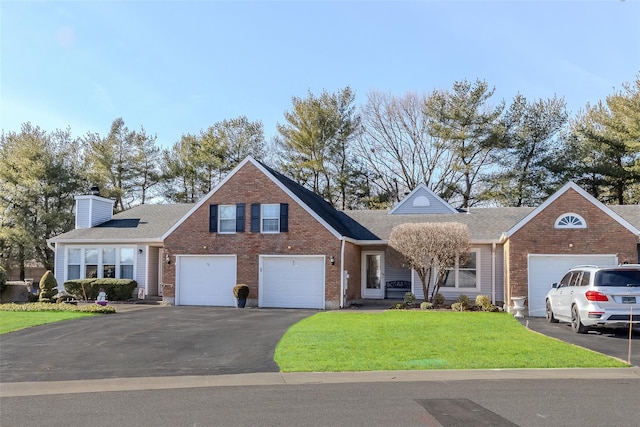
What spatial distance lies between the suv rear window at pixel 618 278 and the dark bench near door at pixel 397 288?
11995 millimetres

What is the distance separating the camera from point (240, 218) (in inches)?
985

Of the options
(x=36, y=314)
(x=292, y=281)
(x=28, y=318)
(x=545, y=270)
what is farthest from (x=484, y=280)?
(x=28, y=318)

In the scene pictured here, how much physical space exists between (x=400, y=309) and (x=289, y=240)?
5.43m

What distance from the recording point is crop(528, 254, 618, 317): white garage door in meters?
20.8

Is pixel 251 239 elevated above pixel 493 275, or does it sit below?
above

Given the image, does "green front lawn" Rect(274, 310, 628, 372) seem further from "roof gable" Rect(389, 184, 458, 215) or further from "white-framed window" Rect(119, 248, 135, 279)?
"white-framed window" Rect(119, 248, 135, 279)

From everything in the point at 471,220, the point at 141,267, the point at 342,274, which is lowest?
the point at 342,274

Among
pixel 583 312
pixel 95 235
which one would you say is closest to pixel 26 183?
pixel 95 235

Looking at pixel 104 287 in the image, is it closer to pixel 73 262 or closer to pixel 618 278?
pixel 73 262

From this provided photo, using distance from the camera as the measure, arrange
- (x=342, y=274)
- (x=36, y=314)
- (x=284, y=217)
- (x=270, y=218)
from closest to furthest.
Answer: (x=36, y=314), (x=342, y=274), (x=284, y=217), (x=270, y=218)

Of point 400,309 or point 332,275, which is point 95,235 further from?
point 400,309

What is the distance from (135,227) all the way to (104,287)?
4048 mm

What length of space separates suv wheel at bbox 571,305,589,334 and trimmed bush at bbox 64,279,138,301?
1883cm

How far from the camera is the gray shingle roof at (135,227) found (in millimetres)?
27969
